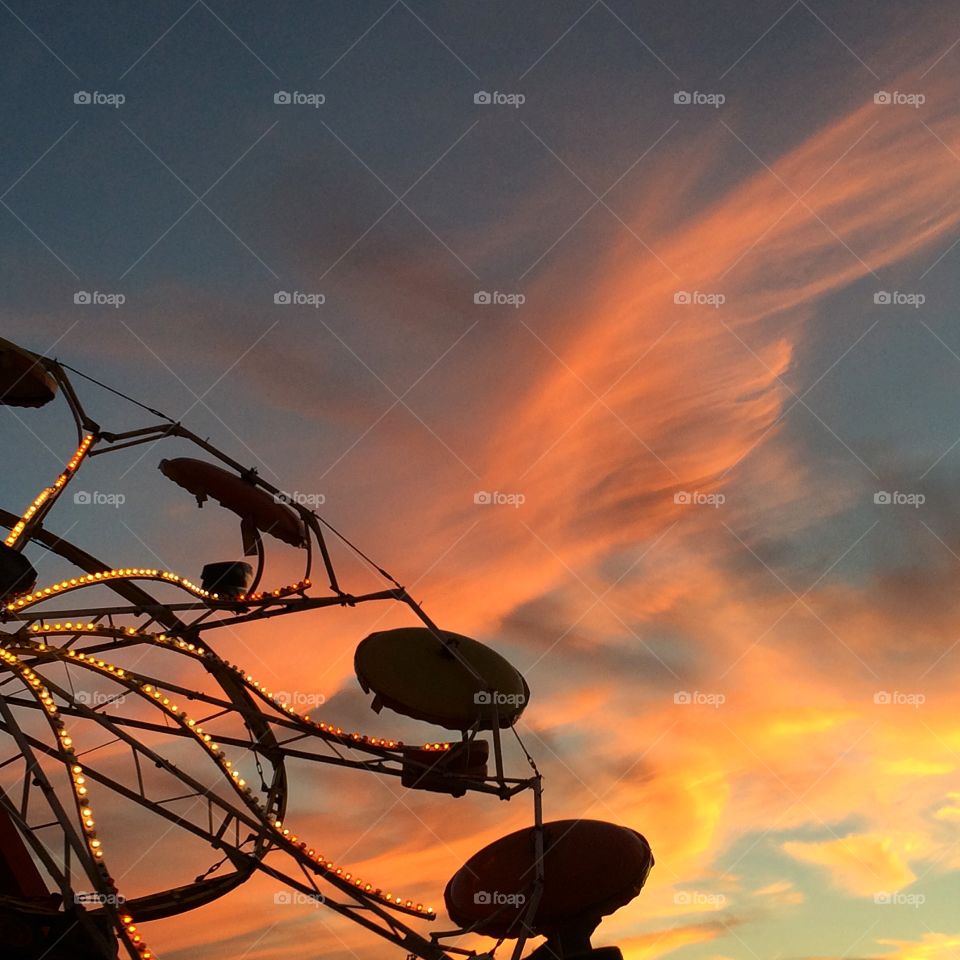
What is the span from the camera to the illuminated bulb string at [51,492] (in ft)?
60.1

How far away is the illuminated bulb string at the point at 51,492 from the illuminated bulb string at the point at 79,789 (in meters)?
2.55

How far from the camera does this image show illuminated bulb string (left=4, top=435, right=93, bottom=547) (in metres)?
18.3

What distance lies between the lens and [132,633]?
17.8m

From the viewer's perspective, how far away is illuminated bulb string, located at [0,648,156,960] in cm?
1397

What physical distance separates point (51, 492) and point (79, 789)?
18.8ft

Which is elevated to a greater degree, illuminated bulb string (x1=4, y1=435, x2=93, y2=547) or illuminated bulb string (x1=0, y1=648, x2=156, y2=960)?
illuminated bulb string (x1=4, y1=435, x2=93, y2=547)

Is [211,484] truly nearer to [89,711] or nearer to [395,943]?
[89,711]

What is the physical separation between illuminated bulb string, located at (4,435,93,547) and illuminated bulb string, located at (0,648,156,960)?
2553mm

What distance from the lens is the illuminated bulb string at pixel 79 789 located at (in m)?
14.0

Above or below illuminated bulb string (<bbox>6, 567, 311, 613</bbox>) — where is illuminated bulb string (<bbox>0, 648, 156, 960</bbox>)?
below

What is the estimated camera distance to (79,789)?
1492 cm

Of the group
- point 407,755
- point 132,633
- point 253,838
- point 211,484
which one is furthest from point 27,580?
point 407,755

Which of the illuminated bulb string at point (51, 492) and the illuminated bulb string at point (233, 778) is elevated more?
the illuminated bulb string at point (51, 492)

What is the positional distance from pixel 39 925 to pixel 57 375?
9879 millimetres
